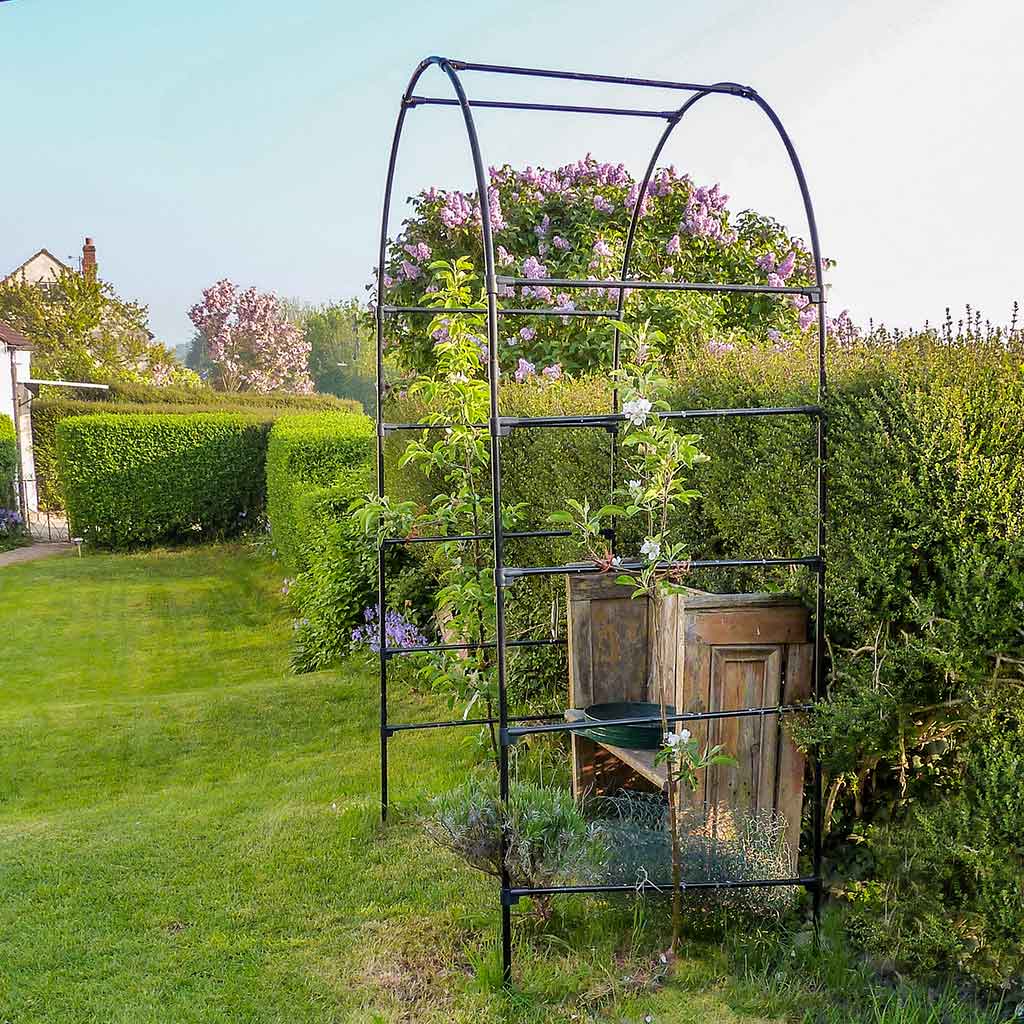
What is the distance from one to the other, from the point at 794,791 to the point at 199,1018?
5.96ft

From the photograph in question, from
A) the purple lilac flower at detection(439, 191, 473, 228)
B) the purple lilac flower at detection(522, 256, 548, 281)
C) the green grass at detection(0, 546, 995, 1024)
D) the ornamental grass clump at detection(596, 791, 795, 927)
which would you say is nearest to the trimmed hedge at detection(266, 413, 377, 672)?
the green grass at detection(0, 546, 995, 1024)

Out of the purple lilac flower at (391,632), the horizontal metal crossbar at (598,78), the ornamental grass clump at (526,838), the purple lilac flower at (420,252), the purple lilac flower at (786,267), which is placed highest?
the purple lilac flower at (420,252)

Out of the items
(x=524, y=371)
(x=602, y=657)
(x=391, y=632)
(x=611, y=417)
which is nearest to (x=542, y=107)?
(x=611, y=417)

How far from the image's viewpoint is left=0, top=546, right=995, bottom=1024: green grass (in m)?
2.75

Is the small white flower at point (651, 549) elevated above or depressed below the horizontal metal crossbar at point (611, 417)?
below

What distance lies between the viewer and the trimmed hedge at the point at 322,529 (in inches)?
322

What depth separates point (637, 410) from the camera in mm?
2725

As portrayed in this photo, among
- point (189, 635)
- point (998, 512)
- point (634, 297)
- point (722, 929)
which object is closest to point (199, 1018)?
point (722, 929)

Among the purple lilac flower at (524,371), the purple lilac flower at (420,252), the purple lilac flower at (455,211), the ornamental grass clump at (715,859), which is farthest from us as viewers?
the purple lilac flower at (455,211)

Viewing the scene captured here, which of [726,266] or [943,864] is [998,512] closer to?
[943,864]

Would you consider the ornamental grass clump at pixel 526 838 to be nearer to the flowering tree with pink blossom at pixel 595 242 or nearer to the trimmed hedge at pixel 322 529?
the trimmed hedge at pixel 322 529

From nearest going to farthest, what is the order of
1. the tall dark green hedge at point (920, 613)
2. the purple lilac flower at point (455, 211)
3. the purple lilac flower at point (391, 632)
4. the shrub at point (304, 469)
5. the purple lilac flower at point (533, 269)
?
the tall dark green hedge at point (920, 613) < the purple lilac flower at point (391, 632) < the purple lilac flower at point (533, 269) < the purple lilac flower at point (455, 211) < the shrub at point (304, 469)

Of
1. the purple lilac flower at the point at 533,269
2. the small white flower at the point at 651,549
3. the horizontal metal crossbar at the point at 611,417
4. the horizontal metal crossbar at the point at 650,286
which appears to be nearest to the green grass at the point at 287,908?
the small white flower at the point at 651,549

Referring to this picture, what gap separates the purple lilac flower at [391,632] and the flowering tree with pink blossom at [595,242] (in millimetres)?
2463
